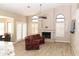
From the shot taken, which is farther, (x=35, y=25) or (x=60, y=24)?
(x=35, y=25)

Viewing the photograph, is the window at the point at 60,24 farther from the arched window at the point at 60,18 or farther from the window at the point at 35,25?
the window at the point at 35,25

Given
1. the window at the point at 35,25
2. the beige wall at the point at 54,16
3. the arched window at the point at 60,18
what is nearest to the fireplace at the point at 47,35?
the beige wall at the point at 54,16

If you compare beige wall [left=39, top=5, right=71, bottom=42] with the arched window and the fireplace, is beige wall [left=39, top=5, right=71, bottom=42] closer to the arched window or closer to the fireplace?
the arched window

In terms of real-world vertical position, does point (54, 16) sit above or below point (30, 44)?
above

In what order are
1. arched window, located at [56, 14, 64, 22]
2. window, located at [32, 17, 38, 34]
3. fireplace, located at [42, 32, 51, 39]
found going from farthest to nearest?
window, located at [32, 17, 38, 34], fireplace, located at [42, 32, 51, 39], arched window, located at [56, 14, 64, 22]

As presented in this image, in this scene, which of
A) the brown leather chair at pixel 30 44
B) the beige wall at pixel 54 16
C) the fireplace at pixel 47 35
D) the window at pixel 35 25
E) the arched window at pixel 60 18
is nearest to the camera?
the brown leather chair at pixel 30 44

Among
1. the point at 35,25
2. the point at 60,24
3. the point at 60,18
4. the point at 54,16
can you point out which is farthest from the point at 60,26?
the point at 35,25

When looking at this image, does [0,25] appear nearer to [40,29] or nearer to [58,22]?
[40,29]

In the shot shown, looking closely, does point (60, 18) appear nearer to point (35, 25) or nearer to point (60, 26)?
point (60, 26)

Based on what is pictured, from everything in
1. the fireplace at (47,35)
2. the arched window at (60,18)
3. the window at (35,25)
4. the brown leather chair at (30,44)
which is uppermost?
the arched window at (60,18)

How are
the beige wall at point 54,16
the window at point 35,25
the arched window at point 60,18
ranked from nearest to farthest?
the beige wall at point 54,16 → the arched window at point 60,18 → the window at point 35,25

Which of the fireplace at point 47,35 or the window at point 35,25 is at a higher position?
the window at point 35,25

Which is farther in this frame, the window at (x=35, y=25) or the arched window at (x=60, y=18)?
the window at (x=35, y=25)

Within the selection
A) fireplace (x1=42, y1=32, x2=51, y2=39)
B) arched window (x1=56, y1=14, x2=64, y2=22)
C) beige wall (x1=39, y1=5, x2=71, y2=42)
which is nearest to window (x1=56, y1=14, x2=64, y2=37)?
arched window (x1=56, y1=14, x2=64, y2=22)
